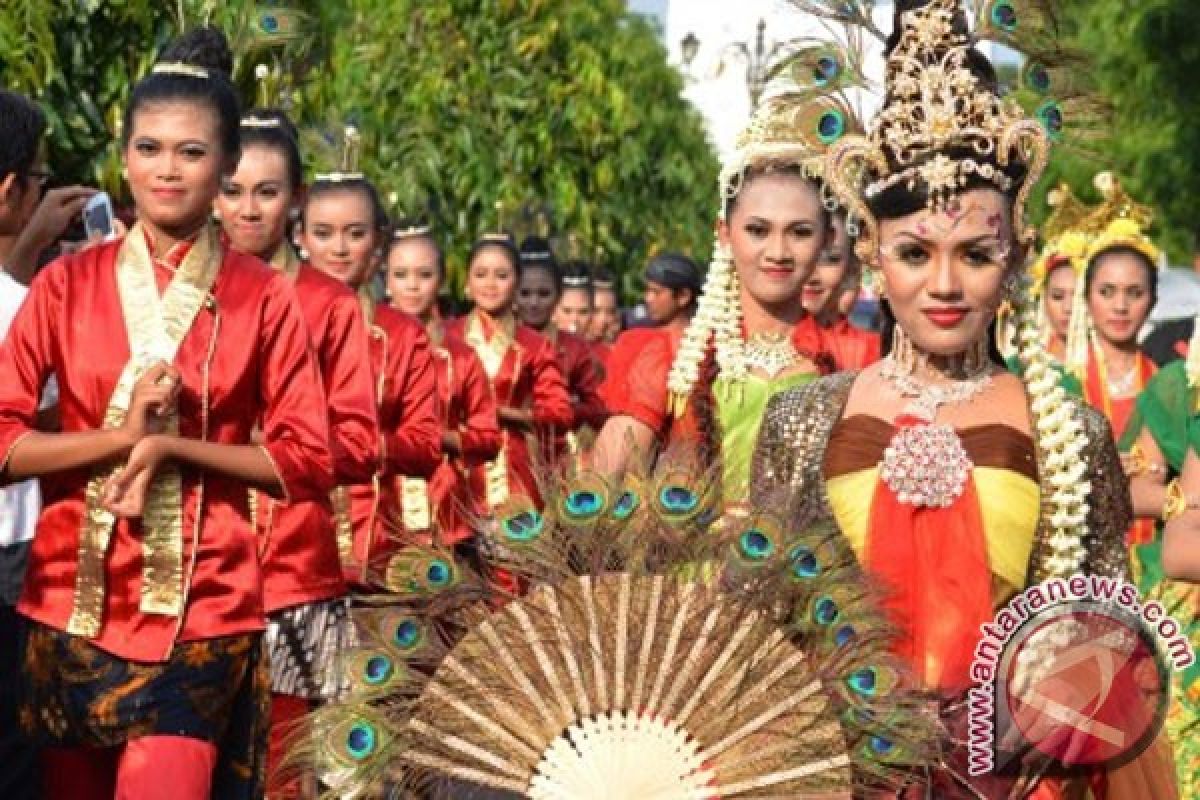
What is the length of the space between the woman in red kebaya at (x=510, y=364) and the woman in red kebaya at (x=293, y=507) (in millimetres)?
5872

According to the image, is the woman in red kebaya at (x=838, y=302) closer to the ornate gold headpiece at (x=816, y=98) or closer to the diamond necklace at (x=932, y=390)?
the ornate gold headpiece at (x=816, y=98)

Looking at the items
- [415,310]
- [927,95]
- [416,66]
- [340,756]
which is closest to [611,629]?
[340,756]

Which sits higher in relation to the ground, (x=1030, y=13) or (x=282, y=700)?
(x=1030, y=13)

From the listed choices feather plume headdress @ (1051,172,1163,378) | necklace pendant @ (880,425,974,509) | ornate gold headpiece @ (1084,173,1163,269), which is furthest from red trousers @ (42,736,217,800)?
ornate gold headpiece @ (1084,173,1163,269)

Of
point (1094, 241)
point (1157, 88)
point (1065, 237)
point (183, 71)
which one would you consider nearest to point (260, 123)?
point (183, 71)

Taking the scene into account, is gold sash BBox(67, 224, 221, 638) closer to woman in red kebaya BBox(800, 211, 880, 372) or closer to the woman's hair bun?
the woman's hair bun

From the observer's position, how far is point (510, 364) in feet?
54.7

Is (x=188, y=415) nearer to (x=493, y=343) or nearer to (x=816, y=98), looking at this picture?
(x=816, y=98)

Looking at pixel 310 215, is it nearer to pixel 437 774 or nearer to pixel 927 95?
pixel 927 95

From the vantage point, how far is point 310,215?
448 inches

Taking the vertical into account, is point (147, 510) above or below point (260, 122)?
below

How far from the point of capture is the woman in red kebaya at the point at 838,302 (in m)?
10.0

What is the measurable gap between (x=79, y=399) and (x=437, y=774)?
1402mm

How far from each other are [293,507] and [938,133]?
3.03 metres
